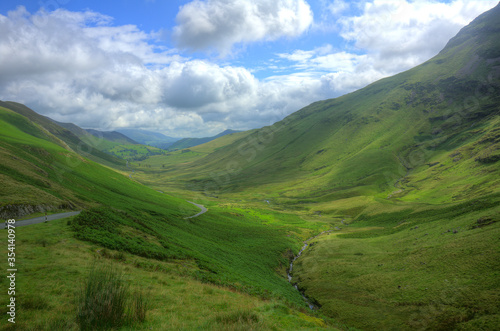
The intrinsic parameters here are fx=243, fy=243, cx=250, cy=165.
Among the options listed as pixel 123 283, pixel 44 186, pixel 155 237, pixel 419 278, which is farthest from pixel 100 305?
pixel 44 186

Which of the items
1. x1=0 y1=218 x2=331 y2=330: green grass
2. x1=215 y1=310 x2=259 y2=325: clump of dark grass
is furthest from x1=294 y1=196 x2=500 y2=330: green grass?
x1=215 y1=310 x2=259 y2=325: clump of dark grass

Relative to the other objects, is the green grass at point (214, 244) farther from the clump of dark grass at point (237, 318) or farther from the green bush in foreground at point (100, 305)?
the green bush in foreground at point (100, 305)

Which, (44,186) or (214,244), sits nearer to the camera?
(44,186)

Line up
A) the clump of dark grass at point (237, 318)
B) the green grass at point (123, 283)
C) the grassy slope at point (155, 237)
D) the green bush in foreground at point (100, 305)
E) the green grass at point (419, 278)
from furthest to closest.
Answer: the grassy slope at point (155, 237)
the green grass at point (419, 278)
the clump of dark grass at point (237, 318)
the green grass at point (123, 283)
the green bush in foreground at point (100, 305)

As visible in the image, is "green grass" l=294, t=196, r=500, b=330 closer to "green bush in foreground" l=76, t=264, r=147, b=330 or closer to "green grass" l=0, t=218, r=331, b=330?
"green grass" l=0, t=218, r=331, b=330

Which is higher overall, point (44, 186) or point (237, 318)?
point (44, 186)

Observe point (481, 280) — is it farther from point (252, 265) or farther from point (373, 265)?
point (252, 265)

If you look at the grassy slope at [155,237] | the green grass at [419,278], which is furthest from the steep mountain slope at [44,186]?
the green grass at [419,278]

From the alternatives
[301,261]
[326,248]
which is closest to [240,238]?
[301,261]

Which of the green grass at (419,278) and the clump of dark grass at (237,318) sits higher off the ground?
the clump of dark grass at (237,318)

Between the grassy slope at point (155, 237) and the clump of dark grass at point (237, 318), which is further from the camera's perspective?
the grassy slope at point (155, 237)

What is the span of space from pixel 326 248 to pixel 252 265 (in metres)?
27.2

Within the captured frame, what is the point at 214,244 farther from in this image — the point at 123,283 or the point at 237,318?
the point at 123,283

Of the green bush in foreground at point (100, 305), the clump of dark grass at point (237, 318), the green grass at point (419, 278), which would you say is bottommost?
the green grass at point (419, 278)
